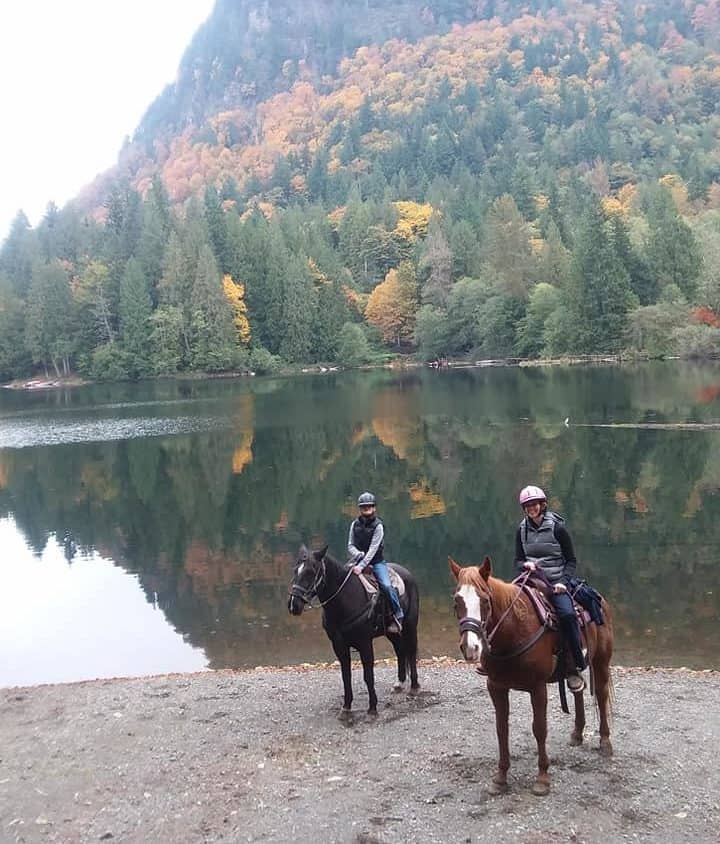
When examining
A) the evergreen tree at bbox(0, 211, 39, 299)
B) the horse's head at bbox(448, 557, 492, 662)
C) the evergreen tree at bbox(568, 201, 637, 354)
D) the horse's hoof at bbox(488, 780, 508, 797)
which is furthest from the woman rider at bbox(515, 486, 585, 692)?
the evergreen tree at bbox(0, 211, 39, 299)

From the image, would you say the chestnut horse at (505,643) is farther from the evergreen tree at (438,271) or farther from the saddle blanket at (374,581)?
the evergreen tree at (438,271)

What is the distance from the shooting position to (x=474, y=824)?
26.8 ft

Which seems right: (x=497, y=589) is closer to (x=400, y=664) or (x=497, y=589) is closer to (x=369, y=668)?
(x=369, y=668)

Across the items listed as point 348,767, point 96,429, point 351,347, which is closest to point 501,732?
point 348,767

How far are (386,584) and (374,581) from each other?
207 millimetres

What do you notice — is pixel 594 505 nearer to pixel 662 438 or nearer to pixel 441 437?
pixel 662 438

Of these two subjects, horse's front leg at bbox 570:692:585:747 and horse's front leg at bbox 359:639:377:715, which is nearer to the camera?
horse's front leg at bbox 570:692:585:747

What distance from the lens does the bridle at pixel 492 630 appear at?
24.4ft

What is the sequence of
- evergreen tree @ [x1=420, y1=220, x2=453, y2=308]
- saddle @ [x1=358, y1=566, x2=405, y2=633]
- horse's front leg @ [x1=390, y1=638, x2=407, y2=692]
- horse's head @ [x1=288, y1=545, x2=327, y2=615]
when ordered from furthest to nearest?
evergreen tree @ [x1=420, y1=220, x2=453, y2=308], horse's front leg @ [x1=390, y1=638, x2=407, y2=692], saddle @ [x1=358, y1=566, x2=405, y2=633], horse's head @ [x1=288, y1=545, x2=327, y2=615]

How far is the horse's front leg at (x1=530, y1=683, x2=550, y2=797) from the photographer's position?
8.38 metres

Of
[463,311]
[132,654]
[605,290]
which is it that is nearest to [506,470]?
[132,654]

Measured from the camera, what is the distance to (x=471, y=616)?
24.6 ft

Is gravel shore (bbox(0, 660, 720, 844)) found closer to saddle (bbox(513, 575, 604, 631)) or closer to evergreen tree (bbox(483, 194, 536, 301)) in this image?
saddle (bbox(513, 575, 604, 631))

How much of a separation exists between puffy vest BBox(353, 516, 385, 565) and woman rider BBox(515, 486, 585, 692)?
10.5ft
